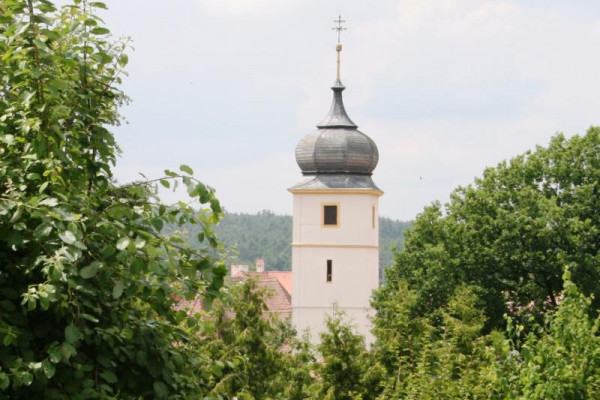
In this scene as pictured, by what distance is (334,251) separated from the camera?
6744 cm

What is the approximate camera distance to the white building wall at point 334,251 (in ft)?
217

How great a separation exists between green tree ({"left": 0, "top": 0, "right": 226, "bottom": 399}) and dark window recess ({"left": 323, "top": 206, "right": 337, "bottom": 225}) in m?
61.5

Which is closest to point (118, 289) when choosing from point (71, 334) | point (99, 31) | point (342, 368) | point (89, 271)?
point (89, 271)

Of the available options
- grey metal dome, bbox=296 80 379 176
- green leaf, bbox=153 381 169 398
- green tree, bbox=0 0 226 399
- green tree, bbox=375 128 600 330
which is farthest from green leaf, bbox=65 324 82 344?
grey metal dome, bbox=296 80 379 176

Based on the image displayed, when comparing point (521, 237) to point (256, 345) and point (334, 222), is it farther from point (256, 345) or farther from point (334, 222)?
point (334, 222)

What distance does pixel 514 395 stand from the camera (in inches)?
385

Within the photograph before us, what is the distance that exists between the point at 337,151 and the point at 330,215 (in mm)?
3413

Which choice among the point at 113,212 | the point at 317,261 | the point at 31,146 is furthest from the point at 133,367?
the point at 317,261

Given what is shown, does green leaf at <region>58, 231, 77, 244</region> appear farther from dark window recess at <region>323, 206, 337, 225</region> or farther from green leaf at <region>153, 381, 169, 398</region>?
dark window recess at <region>323, 206, 337, 225</region>

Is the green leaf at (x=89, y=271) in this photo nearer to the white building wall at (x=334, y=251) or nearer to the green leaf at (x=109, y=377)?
the green leaf at (x=109, y=377)

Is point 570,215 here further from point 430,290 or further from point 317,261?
point 317,261

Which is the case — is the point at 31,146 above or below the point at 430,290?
below

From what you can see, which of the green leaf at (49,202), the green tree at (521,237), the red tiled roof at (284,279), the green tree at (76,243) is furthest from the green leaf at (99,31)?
the red tiled roof at (284,279)

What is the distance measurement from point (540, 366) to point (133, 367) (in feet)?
16.2
